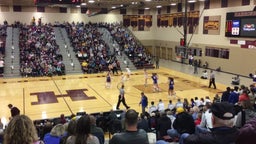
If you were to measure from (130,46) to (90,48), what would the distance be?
222 inches

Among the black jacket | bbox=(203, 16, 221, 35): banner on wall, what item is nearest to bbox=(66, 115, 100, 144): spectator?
the black jacket

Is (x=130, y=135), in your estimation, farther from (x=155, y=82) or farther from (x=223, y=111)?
(x=155, y=82)

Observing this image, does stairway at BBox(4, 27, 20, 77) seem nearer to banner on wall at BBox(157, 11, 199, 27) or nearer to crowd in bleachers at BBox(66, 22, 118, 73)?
crowd in bleachers at BBox(66, 22, 118, 73)

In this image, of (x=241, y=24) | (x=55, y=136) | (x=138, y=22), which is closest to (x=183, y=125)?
(x=55, y=136)

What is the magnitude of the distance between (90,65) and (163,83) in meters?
8.73

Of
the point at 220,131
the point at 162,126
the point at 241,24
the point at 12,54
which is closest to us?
the point at 220,131

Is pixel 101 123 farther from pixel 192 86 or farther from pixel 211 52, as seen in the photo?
pixel 211 52

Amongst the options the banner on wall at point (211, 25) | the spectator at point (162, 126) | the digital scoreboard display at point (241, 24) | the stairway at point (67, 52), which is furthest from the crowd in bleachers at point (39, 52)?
the spectator at point (162, 126)

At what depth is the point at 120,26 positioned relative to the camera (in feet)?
128

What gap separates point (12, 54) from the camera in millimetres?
27984

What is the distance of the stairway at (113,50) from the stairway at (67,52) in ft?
15.4

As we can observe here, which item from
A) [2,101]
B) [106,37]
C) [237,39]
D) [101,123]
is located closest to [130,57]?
[106,37]

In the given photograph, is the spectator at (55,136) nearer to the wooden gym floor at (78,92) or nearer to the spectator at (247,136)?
the spectator at (247,136)

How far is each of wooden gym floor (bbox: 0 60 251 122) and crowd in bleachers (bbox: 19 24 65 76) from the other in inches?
59.1
